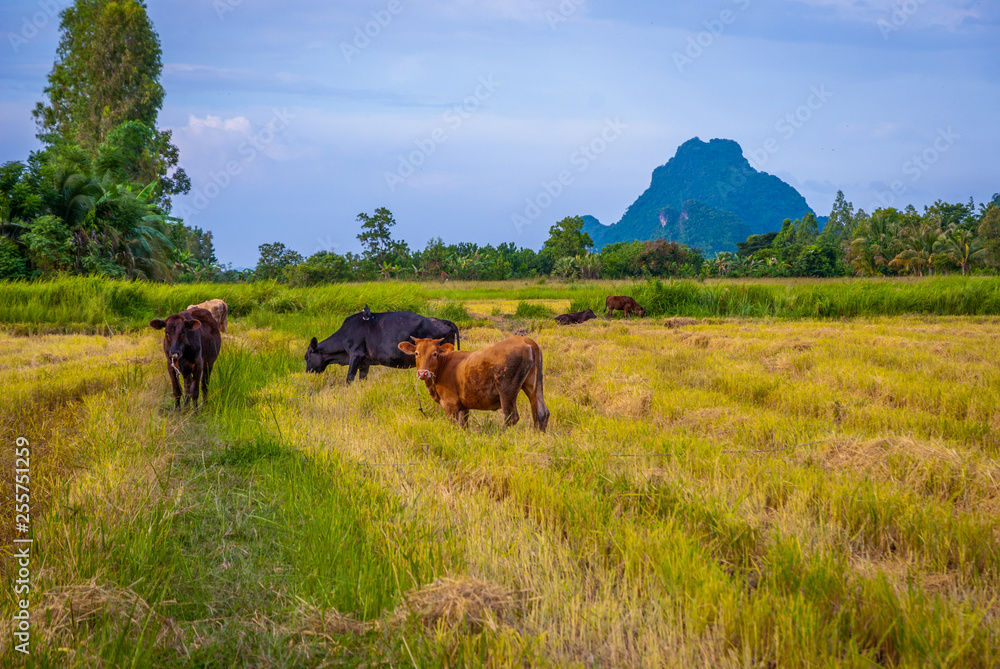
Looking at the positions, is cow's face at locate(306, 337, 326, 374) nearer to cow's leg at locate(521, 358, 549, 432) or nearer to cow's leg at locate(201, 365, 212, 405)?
cow's leg at locate(201, 365, 212, 405)

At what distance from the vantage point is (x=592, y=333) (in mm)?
13438

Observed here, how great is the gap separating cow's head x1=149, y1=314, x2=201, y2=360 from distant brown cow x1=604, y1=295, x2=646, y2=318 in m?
14.3

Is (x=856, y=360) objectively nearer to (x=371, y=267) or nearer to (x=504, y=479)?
(x=504, y=479)

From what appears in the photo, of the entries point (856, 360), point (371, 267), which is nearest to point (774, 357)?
point (856, 360)

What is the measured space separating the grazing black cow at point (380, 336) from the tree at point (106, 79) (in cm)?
3370

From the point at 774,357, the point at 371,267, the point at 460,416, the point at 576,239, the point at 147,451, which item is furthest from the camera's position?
the point at 576,239

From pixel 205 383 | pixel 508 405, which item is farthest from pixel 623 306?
pixel 508 405

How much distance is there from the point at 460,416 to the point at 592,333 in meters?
8.09

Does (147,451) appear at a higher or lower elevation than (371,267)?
lower

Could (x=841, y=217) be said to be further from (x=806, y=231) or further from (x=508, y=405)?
Answer: (x=508, y=405)

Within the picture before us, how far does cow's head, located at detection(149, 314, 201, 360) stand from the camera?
652cm

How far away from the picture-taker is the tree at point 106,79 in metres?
36.0

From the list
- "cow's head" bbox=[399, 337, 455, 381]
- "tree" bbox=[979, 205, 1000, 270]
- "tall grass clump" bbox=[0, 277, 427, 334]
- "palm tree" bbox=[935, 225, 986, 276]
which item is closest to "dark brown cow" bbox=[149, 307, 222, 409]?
"cow's head" bbox=[399, 337, 455, 381]

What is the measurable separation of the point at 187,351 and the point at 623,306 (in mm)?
14954
